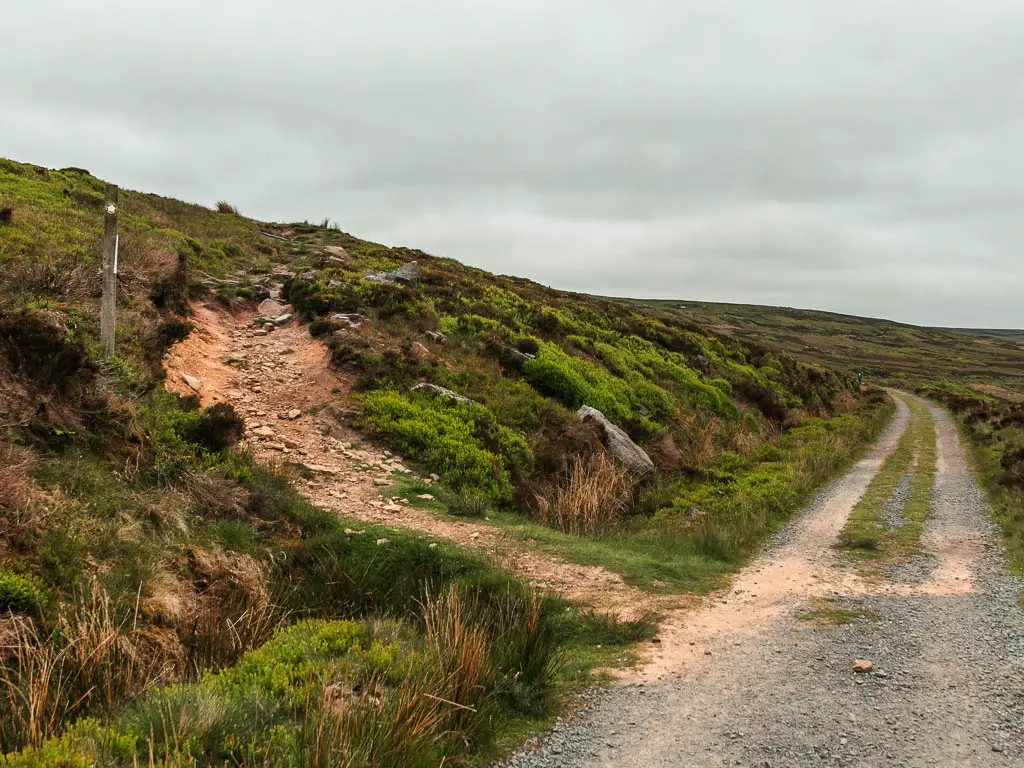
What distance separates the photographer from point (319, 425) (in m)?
12.4

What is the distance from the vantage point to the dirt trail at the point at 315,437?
8109mm

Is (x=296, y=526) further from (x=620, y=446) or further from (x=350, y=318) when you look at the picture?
(x=350, y=318)

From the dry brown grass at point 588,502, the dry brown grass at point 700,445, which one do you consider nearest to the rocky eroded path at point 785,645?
the dry brown grass at point 588,502

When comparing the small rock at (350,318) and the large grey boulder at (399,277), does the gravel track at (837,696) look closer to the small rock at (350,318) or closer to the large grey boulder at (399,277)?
the small rock at (350,318)

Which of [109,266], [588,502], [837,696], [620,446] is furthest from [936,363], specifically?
[109,266]

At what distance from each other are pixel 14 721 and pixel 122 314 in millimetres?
10595

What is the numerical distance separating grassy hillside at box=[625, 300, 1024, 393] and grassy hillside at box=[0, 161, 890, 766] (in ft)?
186

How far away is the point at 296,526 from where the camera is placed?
8219 mm

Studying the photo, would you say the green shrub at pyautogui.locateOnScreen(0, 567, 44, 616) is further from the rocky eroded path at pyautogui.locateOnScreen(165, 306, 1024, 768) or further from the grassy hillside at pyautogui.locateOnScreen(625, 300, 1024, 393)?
the grassy hillside at pyautogui.locateOnScreen(625, 300, 1024, 393)

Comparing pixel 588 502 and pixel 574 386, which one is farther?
pixel 574 386

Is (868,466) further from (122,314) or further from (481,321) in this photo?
(122,314)

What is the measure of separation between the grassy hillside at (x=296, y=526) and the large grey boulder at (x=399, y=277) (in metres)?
2.13

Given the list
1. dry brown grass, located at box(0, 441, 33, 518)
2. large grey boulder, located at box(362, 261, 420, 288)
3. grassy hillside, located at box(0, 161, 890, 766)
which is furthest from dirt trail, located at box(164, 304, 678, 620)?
large grey boulder, located at box(362, 261, 420, 288)

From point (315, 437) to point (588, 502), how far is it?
5.73 metres
